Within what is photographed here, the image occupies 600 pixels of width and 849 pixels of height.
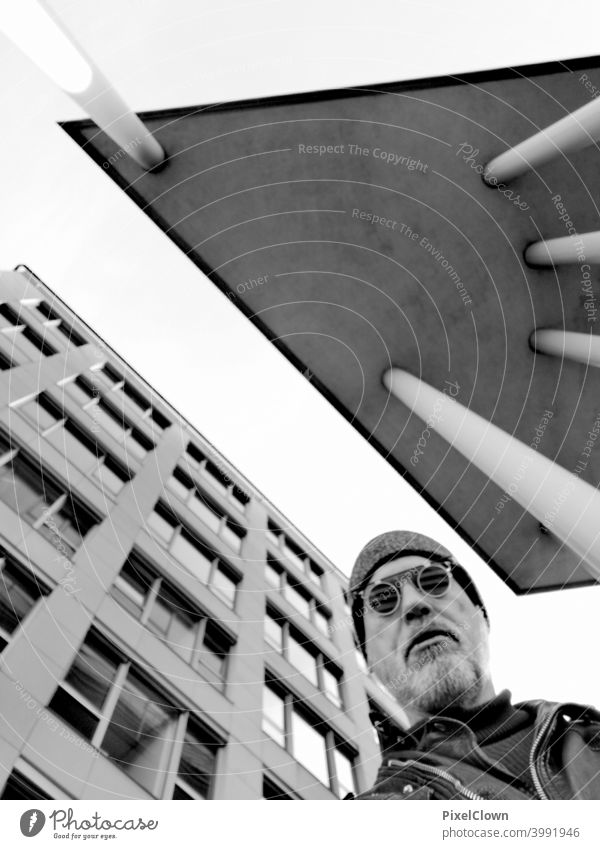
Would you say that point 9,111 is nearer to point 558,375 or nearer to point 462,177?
point 462,177

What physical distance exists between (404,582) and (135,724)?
5.77 m

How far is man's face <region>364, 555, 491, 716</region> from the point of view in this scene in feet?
10.5

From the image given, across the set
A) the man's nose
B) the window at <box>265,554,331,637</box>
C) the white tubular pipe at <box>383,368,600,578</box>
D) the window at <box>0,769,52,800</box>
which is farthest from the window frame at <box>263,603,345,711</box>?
the man's nose

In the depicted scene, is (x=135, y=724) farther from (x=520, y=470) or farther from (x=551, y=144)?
(x=551, y=144)

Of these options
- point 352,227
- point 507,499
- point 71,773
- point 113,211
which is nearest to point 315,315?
point 352,227

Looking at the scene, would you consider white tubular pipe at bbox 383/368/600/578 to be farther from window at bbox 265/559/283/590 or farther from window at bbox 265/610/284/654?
window at bbox 265/559/283/590

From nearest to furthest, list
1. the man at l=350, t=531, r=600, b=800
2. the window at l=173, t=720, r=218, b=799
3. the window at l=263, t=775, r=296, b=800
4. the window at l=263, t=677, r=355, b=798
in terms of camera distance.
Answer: the man at l=350, t=531, r=600, b=800 → the window at l=173, t=720, r=218, b=799 → the window at l=263, t=775, r=296, b=800 → the window at l=263, t=677, r=355, b=798

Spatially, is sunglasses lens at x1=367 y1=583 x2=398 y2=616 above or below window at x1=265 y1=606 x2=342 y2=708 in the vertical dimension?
below

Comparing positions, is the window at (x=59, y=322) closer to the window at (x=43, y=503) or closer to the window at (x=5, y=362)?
the window at (x=5, y=362)

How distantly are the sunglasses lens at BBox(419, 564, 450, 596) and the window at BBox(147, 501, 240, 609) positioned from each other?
8.95 m

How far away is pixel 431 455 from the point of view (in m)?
8.91

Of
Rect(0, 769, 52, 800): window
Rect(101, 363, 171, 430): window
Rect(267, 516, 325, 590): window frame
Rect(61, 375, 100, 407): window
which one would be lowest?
Rect(0, 769, 52, 800): window

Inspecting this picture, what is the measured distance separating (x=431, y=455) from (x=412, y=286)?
2.57 metres

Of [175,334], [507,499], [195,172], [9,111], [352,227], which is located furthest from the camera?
[175,334]
